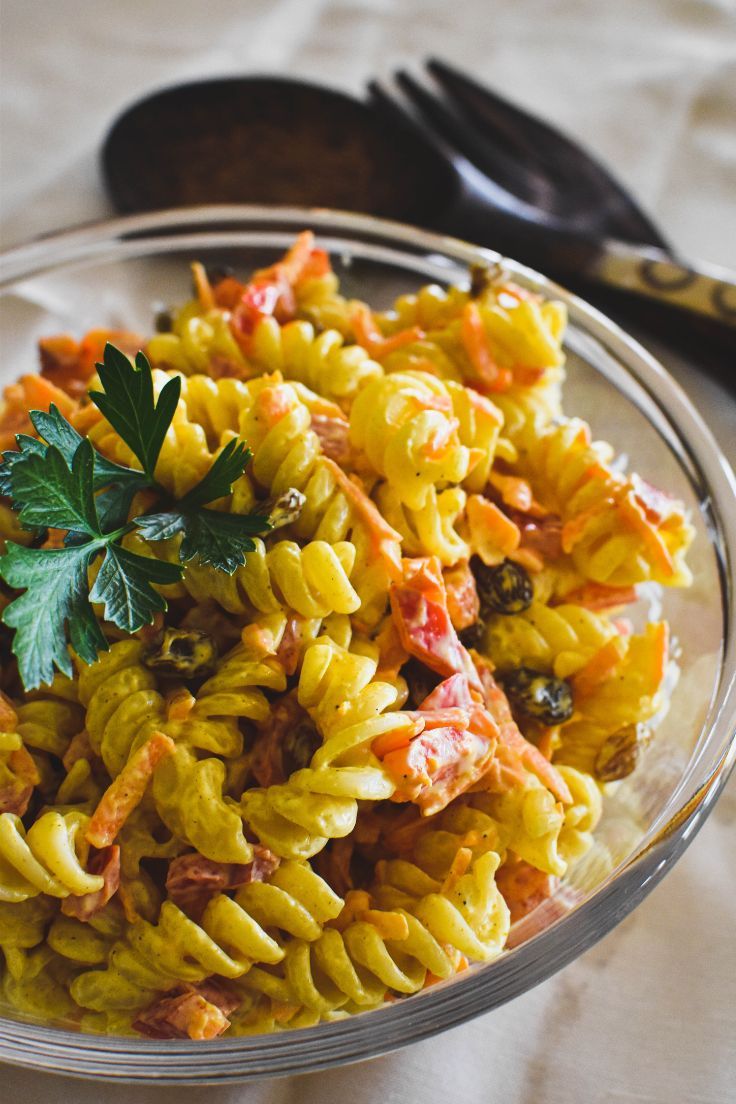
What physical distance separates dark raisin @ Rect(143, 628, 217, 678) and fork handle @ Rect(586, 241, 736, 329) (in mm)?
1170

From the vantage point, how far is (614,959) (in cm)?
128

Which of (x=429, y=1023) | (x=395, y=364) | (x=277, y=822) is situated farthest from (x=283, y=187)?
(x=429, y=1023)

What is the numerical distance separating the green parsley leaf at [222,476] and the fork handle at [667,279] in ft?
3.48

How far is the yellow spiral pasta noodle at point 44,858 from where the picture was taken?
96cm

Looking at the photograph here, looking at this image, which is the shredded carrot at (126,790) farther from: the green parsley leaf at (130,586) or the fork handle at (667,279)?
the fork handle at (667,279)

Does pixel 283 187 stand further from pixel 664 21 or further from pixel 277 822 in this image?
pixel 277 822

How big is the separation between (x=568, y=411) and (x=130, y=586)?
0.79m

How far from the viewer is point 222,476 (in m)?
1.08

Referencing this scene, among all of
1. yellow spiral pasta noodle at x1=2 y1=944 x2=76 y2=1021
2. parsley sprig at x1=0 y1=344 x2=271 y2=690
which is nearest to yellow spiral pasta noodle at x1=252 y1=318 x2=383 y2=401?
parsley sprig at x1=0 y1=344 x2=271 y2=690

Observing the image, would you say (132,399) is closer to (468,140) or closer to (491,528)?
(491,528)

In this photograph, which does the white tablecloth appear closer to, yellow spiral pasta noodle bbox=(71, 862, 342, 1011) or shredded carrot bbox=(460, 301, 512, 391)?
yellow spiral pasta noodle bbox=(71, 862, 342, 1011)

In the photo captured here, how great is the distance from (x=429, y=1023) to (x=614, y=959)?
374 mm

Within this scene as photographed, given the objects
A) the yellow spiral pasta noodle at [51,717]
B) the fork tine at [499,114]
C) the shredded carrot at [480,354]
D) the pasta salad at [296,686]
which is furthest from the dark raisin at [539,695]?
the fork tine at [499,114]

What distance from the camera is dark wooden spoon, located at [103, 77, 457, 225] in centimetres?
212
